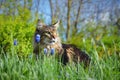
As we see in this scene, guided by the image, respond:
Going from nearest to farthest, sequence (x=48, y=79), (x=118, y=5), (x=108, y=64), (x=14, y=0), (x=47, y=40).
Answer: (x=48, y=79), (x=108, y=64), (x=47, y=40), (x=14, y=0), (x=118, y=5)

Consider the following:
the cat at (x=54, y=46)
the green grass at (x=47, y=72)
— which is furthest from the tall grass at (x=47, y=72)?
the cat at (x=54, y=46)

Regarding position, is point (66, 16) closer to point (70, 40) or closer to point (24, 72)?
point (70, 40)

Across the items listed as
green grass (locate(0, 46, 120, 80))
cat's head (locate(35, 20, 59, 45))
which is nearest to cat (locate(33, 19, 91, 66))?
cat's head (locate(35, 20, 59, 45))

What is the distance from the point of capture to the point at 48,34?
823 cm

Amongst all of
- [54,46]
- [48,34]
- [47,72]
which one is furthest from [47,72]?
[48,34]

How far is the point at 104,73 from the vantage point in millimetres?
4961

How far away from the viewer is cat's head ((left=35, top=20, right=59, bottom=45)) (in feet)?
26.6

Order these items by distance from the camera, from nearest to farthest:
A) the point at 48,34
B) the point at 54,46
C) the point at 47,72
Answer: the point at 47,72
the point at 54,46
the point at 48,34

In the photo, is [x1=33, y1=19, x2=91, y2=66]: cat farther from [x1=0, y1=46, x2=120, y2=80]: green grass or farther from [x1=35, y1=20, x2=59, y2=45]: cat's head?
[x1=0, y1=46, x2=120, y2=80]: green grass

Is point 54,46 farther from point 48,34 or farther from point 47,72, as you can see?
point 47,72

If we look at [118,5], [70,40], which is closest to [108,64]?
[70,40]

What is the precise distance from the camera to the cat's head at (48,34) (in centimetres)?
809

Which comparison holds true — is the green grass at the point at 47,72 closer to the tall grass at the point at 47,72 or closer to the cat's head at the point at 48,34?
the tall grass at the point at 47,72

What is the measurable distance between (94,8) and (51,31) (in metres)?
14.1
